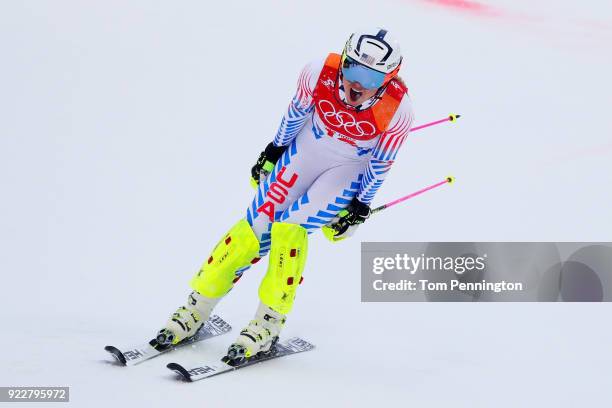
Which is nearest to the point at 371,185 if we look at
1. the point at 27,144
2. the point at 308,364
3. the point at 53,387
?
the point at 308,364

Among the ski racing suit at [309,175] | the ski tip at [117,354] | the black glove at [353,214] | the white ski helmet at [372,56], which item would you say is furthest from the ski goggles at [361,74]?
the ski tip at [117,354]

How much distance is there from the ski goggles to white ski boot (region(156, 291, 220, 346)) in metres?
1.74

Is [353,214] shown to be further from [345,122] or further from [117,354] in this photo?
[117,354]

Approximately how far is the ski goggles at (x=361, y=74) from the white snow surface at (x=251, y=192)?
5.85ft

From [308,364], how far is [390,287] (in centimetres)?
169

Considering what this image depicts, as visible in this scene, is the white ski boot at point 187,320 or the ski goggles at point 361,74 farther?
the white ski boot at point 187,320

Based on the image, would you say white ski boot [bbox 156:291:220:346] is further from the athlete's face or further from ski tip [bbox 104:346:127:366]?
the athlete's face

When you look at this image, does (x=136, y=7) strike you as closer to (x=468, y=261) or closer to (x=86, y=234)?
(x=86, y=234)

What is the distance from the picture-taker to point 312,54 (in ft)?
34.1

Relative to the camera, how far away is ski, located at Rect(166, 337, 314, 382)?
18.3ft

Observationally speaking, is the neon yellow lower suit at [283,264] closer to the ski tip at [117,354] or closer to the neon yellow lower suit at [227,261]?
the neon yellow lower suit at [227,261]

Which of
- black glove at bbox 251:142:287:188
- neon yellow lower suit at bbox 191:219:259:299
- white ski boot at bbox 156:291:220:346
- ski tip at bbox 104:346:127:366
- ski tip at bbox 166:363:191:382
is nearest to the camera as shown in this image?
ski tip at bbox 166:363:191:382

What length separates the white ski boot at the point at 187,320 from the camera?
6168mm

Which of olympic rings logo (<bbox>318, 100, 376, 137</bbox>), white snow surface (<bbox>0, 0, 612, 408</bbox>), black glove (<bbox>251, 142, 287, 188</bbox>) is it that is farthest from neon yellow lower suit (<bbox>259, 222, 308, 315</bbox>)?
olympic rings logo (<bbox>318, 100, 376, 137</bbox>)
